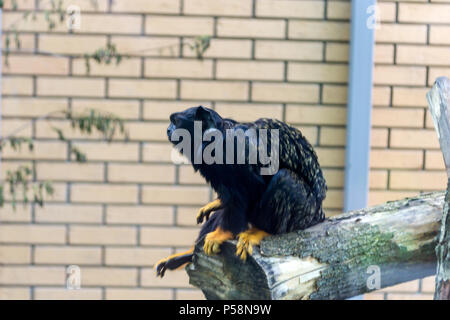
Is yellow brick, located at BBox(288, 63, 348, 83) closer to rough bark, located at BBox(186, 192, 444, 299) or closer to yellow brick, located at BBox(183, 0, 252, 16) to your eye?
yellow brick, located at BBox(183, 0, 252, 16)

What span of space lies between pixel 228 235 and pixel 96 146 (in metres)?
0.49

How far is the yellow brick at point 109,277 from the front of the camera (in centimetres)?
119

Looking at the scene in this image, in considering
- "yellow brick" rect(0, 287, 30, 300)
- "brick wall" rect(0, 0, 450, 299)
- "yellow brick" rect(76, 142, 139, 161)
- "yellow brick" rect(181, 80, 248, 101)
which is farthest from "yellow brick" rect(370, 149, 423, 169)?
"yellow brick" rect(0, 287, 30, 300)

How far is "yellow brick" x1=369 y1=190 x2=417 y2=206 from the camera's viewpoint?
110 centimetres

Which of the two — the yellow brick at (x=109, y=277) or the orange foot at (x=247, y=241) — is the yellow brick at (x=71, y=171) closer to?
the yellow brick at (x=109, y=277)

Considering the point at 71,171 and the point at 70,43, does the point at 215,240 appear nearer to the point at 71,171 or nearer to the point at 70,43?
the point at 71,171

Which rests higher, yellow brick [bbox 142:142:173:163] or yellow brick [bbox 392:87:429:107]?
yellow brick [bbox 392:87:429:107]

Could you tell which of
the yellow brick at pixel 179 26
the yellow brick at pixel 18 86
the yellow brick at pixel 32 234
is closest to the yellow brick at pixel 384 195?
the yellow brick at pixel 179 26

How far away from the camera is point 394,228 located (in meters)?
0.90

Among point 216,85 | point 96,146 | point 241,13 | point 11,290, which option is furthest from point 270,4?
point 11,290

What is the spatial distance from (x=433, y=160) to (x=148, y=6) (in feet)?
2.51

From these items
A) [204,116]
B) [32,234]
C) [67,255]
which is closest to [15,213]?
[32,234]

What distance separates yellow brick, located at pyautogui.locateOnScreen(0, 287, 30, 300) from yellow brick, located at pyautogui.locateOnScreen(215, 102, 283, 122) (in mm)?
670
